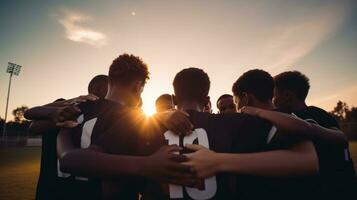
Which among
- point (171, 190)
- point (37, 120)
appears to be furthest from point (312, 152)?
point (37, 120)

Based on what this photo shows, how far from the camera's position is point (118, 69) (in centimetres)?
295

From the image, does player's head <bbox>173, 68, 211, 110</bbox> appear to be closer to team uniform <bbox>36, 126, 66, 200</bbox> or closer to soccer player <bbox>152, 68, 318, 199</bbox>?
soccer player <bbox>152, 68, 318, 199</bbox>

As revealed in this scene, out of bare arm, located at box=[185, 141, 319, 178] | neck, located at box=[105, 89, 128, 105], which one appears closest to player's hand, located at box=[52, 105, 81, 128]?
neck, located at box=[105, 89, 128, 105]

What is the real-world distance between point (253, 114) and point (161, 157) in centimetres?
92

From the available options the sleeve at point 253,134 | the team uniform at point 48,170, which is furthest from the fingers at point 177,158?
the team uniform at point 48,170

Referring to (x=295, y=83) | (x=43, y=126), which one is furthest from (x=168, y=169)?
(x=295, y=83)

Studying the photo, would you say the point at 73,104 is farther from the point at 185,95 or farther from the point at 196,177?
the point at 196,177

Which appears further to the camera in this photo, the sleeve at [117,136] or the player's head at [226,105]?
the player's head at [226,105]

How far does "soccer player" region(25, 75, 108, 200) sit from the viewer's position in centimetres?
278

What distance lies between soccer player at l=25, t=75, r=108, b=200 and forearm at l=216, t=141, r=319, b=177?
1.54 m

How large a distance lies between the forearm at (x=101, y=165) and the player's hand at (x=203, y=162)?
37 centimetres

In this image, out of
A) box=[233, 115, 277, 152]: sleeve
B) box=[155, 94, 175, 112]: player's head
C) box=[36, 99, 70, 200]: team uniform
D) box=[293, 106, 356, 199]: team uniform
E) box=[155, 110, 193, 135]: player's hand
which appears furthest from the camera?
box=[155, 94, 175, 112]: player's head

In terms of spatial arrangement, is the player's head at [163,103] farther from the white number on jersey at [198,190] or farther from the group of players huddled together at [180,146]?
the white number on jersey at [198,190]

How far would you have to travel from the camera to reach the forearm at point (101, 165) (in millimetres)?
2045
